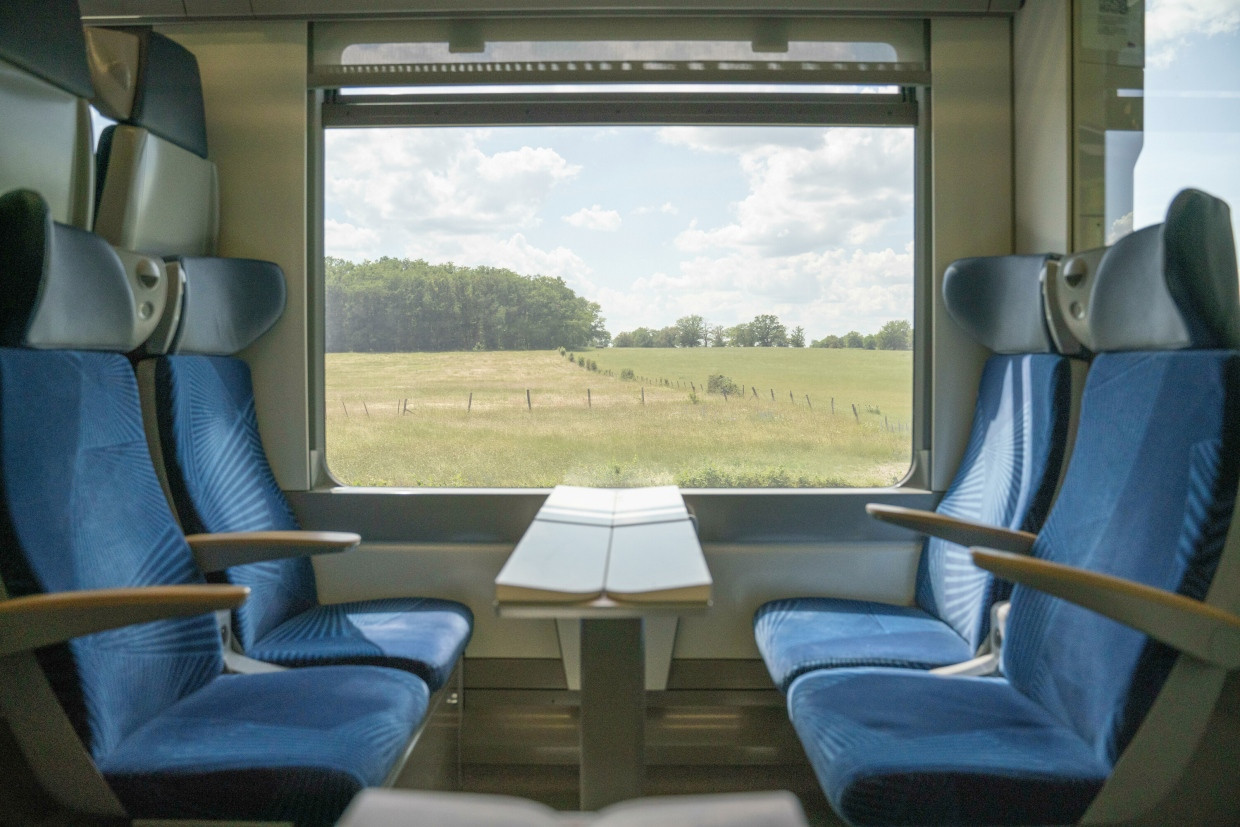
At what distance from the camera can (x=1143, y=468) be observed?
1.47 m

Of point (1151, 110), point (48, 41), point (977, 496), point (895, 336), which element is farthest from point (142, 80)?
point (1151, 110)

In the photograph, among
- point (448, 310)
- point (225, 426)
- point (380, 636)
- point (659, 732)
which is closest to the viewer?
point (380, 636)

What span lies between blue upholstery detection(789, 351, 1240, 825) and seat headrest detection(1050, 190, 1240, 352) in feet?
0.16

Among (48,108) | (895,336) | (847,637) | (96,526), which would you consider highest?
(48,108)

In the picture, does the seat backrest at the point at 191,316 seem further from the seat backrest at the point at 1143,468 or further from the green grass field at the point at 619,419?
the seat backrest at the point at 1143,468

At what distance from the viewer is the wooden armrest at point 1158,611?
3.94 feet

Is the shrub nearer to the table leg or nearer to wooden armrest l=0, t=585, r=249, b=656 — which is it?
the table leg

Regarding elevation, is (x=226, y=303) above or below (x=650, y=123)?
below

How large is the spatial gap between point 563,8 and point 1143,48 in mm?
1697

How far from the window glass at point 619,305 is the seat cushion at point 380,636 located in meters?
0.50

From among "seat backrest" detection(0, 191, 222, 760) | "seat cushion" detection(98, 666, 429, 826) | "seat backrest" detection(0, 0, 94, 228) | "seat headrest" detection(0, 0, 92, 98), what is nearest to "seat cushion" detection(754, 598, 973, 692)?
"seat cushion" detection(98, 666, 429, 826)

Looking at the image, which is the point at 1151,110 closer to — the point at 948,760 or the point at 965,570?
the point at 965,570

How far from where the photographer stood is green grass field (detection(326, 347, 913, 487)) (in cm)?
267

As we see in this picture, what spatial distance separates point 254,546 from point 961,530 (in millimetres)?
1853
